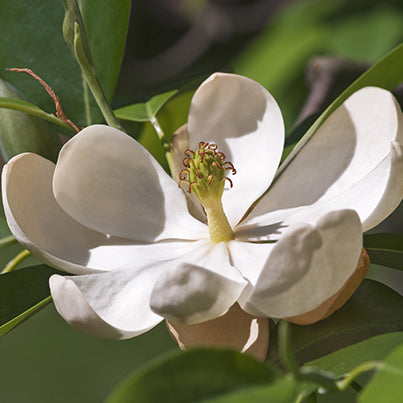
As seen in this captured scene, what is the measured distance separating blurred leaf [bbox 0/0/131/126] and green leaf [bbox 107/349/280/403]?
1.69ft

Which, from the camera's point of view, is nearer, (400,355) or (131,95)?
(400,355)

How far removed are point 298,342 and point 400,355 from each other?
155mm

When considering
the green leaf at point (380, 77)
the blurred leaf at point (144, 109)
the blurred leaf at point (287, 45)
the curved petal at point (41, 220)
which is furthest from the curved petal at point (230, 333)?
the blurred leaf at point (287, 45)

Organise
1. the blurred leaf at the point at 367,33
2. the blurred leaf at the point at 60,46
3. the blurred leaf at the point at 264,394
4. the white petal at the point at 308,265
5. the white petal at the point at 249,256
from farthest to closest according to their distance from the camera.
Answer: the blurred leaf at the point at 367,33 → the blurred leaf at the point at 60,46 → the white petal at the point at 249,256 → the white petal at the point at 308,265 → the blurred leaf at the point at 264,394

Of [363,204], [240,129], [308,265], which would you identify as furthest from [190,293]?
[240,129]

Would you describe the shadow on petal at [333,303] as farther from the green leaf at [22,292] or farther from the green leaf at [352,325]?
the green leaf at [22,292]

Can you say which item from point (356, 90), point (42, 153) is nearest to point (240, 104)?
point (356, 90)

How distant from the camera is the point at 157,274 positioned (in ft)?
2.05

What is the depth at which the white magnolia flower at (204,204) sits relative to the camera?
53 cm

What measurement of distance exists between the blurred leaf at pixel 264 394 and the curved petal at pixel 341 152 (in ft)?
1.08

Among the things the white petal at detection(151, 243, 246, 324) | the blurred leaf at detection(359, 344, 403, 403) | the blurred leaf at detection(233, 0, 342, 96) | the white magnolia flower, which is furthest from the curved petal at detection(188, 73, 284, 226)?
the blurred leaf at detection(233, 0, 342, 96)

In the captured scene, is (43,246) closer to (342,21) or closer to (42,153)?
(42,153)

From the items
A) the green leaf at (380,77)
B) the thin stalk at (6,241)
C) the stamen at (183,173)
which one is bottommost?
the thin stalk at (6,241)

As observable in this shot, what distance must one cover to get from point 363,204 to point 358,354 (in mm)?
149
